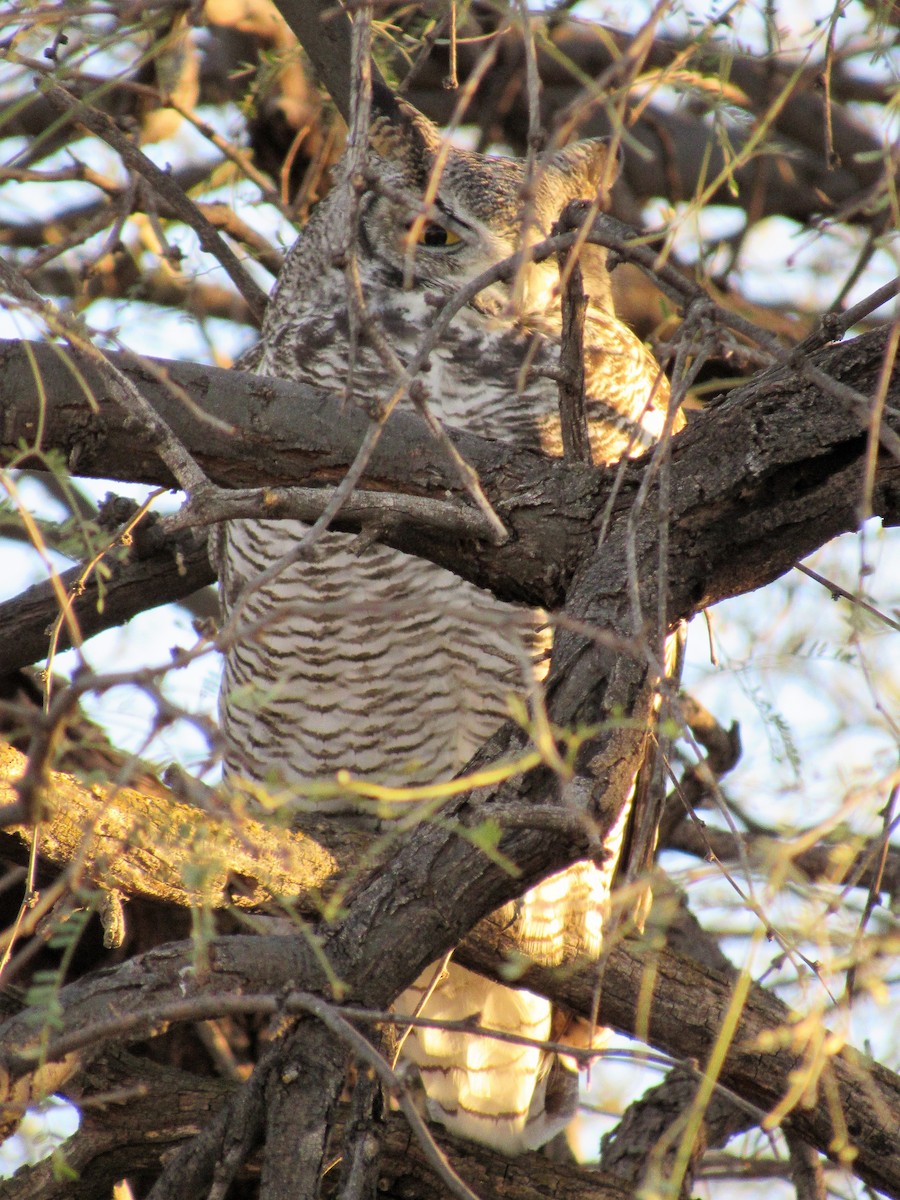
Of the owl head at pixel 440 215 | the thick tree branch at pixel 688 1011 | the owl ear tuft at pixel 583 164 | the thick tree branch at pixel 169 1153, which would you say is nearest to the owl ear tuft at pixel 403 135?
the owl head at pixel 440 215

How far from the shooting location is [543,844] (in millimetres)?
1399

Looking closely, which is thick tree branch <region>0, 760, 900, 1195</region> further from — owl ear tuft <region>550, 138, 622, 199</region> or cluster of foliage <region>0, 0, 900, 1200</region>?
owl ear tuft <region>550, 138, 622, 199</region>

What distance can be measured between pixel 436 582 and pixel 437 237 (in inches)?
28.7

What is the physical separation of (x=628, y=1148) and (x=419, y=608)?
63.2 inches

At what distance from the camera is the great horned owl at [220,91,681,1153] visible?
7.35ft

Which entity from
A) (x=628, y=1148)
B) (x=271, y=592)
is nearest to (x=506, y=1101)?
(x=628, y=1148)

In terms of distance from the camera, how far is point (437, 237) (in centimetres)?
254

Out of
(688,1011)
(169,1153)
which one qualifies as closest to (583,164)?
(688,1011)

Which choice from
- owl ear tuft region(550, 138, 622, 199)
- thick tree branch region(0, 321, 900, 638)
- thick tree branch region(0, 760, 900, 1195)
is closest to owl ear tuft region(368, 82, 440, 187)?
owl ear tuft region(550, 138, 622, 199)

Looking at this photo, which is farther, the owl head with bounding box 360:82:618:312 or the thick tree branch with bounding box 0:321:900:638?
the owl head with bounding box 360:82:618:312

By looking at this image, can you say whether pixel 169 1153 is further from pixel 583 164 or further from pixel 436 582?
pixel 583 164

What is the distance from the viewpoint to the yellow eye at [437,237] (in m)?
2.52

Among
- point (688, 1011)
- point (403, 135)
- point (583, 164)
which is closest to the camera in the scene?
point (688, 1011)

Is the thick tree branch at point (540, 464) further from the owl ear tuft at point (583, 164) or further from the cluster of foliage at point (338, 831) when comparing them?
the owl ear tuft at point (583, 164)
